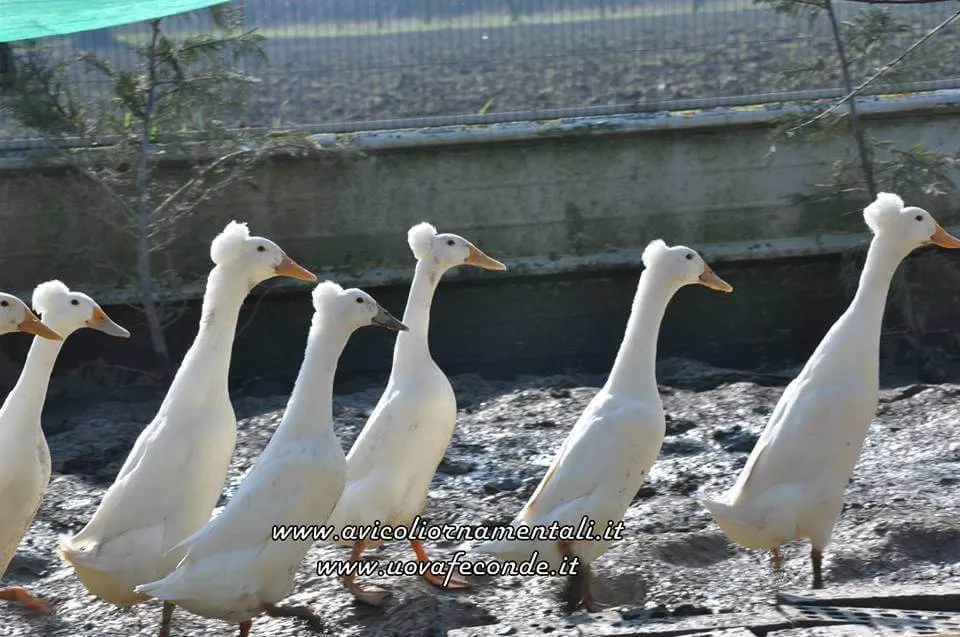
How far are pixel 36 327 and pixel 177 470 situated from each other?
1.07 m

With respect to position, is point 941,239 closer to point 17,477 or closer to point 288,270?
point 288,270

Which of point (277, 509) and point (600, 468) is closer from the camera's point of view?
point (277, 509)

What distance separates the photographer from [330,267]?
10.4 m

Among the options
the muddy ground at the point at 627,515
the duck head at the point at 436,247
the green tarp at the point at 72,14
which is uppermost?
the green tarp at the point at 72,14

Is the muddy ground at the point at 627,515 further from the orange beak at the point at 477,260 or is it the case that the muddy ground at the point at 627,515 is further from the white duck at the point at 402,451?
the orange beak at the point at 477,260

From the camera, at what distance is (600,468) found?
227 inches

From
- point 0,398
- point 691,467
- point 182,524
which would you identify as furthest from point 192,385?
point 0,398

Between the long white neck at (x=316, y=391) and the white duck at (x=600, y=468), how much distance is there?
0.84 metres

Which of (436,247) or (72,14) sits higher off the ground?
(72,14)

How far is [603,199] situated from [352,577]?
5.15 m

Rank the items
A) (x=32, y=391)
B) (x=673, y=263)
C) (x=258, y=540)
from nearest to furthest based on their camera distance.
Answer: (x=258, y=540), (x=32, y=391), (x=673, y=263)

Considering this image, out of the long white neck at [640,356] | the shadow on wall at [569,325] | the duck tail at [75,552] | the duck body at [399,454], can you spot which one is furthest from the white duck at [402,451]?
the shadow on wall at [569,325]

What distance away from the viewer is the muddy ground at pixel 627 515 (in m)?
5.91

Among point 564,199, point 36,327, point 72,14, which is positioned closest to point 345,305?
point 36,327
